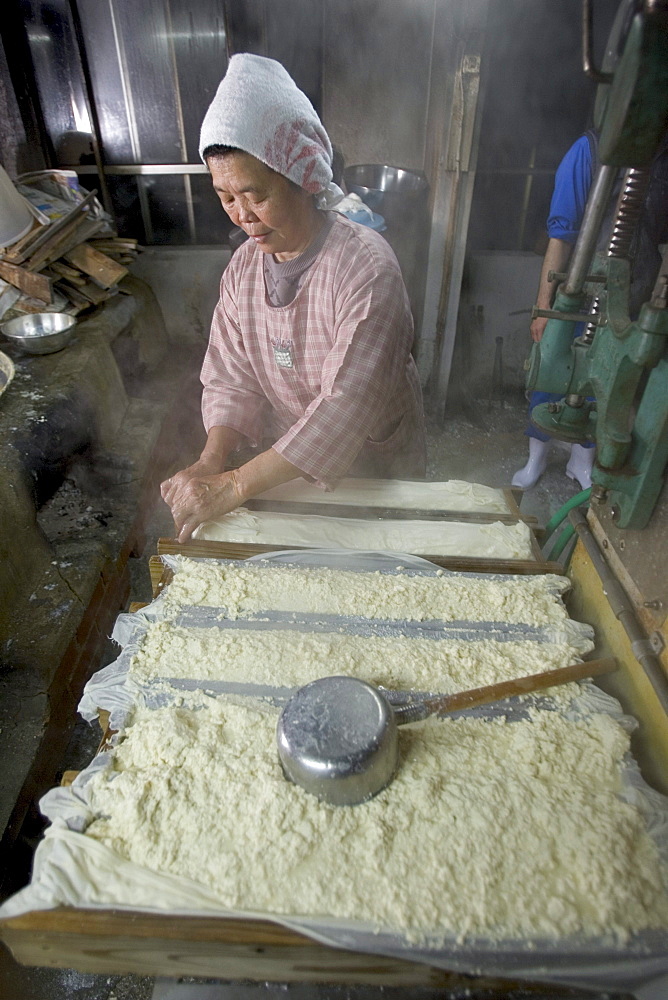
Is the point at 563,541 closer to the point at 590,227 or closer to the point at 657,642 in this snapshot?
the point at 657,642

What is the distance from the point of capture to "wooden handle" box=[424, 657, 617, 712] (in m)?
1.33

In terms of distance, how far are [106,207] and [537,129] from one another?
13.9ft

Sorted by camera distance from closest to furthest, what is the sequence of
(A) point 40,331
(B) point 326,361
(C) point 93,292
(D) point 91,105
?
1. (B) point 326,361
2. (A) point 40,331
3. (C) point 93,292
4. (D) point 91,105

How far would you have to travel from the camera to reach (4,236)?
435 centimetres

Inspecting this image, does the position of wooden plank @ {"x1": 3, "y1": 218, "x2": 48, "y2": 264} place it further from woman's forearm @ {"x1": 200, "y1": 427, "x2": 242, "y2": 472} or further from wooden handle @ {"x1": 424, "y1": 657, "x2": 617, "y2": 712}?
wooden handle @ {"x1": 424, "y1": 657, "x2": 617, "y2": 712}

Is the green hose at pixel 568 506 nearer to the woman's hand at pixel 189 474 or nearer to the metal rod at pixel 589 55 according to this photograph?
the metal rod at pixel 589 55

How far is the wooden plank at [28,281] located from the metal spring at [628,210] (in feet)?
13.9

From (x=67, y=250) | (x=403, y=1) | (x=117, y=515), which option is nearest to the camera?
(x=117, y=515)

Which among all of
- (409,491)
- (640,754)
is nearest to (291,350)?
(409,491)

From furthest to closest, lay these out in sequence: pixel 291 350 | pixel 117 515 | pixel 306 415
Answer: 1. pixel 117 515
2. pixel 291 350
3. pixel 306 415

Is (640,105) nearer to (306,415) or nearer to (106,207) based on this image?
(306,415)

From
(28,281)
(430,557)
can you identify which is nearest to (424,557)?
(430,557)

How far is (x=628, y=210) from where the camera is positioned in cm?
126

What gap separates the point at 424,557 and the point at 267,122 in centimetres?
143
